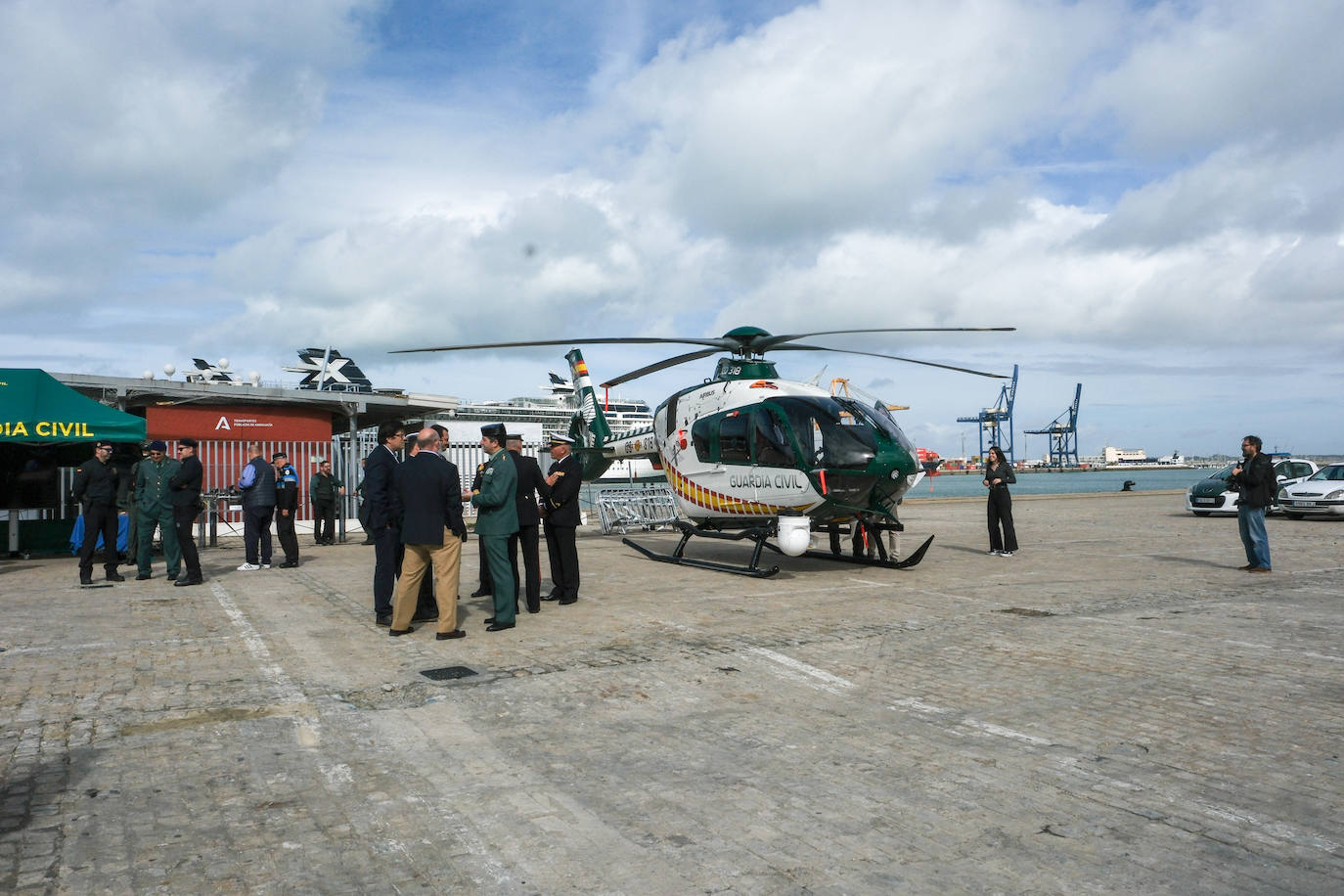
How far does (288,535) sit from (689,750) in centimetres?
1034

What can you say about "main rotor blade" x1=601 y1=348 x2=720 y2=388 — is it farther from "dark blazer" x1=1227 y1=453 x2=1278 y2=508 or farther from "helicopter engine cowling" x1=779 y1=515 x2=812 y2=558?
"dark blazer" x1=1227 y1=453 x2=1278 y2=508

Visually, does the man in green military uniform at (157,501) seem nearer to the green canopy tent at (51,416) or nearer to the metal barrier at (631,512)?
the green canopy tent at (51,416)

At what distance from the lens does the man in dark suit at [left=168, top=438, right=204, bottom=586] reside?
10.7 m

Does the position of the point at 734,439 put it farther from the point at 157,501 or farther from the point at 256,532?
the point at 157,501

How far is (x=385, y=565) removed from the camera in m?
7.93

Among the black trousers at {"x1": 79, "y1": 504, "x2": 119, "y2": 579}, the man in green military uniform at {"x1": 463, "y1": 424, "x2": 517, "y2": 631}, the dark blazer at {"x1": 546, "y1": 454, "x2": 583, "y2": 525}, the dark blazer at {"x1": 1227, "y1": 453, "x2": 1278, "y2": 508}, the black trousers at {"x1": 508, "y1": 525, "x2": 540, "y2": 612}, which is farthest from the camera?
the dark blazer at {"x1": 1227, "y1": 453, "x2": 1278, "y2": 508}

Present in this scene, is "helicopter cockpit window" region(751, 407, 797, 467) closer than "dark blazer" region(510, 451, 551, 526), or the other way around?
"dark blazer" region(510, 451, 551, 526)

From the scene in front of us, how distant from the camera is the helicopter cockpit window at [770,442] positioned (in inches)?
406

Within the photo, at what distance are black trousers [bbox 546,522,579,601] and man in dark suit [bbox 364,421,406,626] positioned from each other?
1555 millimetres

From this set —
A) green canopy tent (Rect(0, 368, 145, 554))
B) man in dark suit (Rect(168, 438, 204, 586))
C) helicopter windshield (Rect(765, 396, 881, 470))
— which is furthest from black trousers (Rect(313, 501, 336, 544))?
helicopter windshield (Rect(765, 396, 881, 470))

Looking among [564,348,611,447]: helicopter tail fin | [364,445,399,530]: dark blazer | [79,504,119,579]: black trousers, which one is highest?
[564,348,611,447]: helicopter tail fin

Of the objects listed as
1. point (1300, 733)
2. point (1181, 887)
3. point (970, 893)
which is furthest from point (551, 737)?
point (1300, 733)

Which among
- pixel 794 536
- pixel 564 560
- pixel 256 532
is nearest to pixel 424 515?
pixel 564 560

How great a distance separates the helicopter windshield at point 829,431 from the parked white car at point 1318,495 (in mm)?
14370
